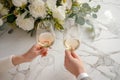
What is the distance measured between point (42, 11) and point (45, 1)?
2.2 inches

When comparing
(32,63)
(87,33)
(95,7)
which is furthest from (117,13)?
(32,63)

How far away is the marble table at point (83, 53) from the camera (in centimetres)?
107

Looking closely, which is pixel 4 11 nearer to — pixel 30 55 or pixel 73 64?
pixel 30 55

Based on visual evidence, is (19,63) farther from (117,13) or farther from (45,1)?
(117,13)

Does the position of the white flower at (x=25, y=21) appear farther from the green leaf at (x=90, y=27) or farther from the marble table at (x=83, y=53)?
the green leaf at (x=90, y=27)

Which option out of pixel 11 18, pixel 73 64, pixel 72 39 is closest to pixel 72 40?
pixel 72 39

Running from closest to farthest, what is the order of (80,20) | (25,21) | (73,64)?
(73,64), (25,21), (80,20)

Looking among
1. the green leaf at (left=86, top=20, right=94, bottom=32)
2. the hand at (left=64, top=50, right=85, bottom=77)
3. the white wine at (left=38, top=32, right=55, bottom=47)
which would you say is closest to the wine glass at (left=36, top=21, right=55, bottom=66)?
the white wine at (left=38, top=32, right=55, bottom=47)

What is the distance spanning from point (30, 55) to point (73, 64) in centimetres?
19

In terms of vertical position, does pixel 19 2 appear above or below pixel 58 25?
above

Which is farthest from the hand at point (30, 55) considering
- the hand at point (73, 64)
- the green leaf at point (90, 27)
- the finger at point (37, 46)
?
the green leaf at point (90, 27)

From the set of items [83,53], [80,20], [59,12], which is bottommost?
[83,53]

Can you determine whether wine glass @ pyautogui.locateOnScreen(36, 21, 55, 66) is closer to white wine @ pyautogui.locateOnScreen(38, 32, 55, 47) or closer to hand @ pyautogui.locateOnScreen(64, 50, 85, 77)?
white wine @ pyautogui.locateOnScreen(38, 32, 55, 47)

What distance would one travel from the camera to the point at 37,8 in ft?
3.54
